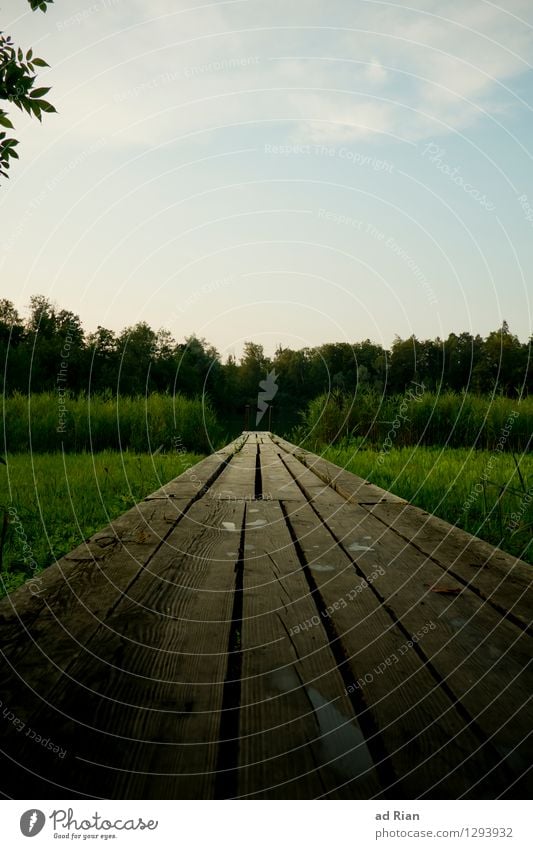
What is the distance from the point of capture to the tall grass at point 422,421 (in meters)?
9.02

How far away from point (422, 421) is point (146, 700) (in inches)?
343

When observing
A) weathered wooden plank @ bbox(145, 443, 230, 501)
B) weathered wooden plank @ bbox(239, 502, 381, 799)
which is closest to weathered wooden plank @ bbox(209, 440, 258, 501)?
weathered wooden plank @ bbox(145, 443, 230, 501)

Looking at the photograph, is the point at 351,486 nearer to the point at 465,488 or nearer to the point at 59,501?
the point at 465,488

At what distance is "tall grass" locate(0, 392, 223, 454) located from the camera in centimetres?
899

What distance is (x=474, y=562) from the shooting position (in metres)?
2.29

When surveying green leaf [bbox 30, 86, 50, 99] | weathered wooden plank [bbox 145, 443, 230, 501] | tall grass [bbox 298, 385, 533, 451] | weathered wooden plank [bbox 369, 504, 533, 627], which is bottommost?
weathered wooden plank [bbox 145, 443, 230, 501]

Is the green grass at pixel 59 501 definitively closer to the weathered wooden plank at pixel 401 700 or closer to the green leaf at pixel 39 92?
the weathered wooden plank at pixel 401 700

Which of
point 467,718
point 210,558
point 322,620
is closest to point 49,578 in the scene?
point 210,558

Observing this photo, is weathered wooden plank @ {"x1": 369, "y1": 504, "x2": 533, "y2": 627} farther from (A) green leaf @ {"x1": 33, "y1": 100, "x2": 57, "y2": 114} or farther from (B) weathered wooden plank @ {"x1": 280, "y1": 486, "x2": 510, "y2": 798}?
(A) green leaf @ {"x1": 33, "y1": 100, "x2": 57, "y2": 114}

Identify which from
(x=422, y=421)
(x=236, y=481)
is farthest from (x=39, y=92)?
(x=422, y=421)

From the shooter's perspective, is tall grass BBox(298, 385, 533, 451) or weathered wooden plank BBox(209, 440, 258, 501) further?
tall grass BBox(298, 385, 533, 451)

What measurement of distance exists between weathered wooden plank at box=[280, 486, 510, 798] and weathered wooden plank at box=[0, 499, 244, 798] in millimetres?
350

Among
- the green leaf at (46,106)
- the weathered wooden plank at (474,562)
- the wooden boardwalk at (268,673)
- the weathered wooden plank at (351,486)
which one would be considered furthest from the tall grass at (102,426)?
the green leaf at (46,106)

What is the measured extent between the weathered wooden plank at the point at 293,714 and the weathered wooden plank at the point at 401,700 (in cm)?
6
